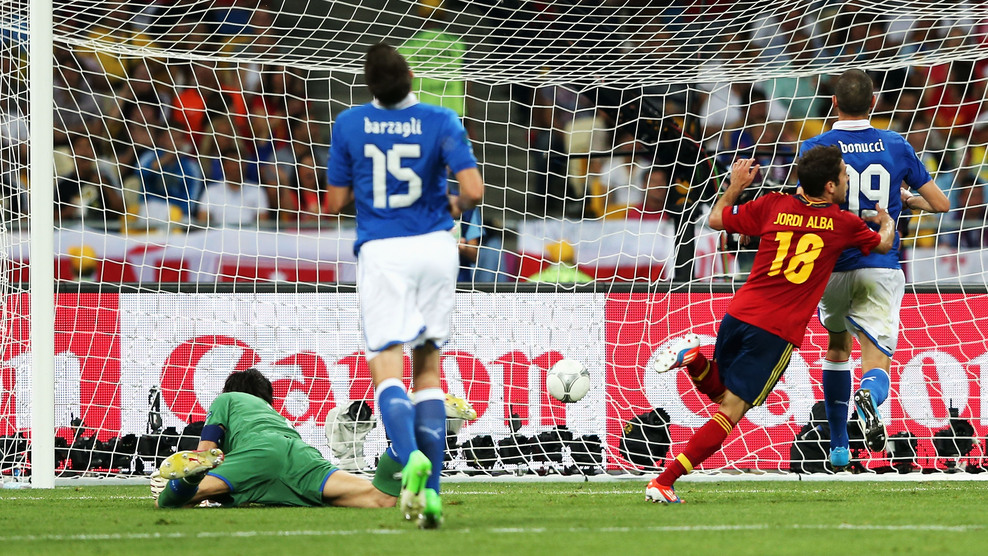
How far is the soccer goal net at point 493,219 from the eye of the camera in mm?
7965

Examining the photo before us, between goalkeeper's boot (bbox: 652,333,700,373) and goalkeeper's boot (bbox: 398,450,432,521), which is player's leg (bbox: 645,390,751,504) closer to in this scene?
goalkeeper's boot (bbox: 652,333,700,373)

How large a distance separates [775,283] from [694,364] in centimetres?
49

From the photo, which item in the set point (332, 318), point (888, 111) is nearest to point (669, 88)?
point (888, 111)

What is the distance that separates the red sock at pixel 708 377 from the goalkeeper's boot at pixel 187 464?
2091 mm

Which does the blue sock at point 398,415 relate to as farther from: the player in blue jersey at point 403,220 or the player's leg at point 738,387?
the player's leg at point 738,387

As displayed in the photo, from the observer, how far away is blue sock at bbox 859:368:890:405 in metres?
5.62

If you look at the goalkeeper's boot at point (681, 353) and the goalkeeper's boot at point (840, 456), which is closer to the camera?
the goalkeeper's boot at point (681, 353)

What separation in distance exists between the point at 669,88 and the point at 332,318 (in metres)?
3.39

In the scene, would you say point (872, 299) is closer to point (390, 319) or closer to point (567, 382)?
point (567, 382)

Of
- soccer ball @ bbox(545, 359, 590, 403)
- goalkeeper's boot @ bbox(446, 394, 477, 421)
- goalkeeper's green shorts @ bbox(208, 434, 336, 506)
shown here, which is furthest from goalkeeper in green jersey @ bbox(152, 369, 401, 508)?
soccer ball @ bbox(545, 359, 590, 403)

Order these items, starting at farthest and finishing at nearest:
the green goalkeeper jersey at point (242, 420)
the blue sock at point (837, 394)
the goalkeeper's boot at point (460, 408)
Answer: the blue sock at point (837, 394)
the goalkeeper's boot at point (460, 408)
the green goalkeeper jersey at point (242, 420)

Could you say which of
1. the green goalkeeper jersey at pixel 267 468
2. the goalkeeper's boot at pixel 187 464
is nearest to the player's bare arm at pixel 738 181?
the green goalkeeper jersey at pixel 267 468

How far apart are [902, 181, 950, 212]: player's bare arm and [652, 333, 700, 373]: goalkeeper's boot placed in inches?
55.7

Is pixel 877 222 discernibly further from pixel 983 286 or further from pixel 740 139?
pixel 740 139
